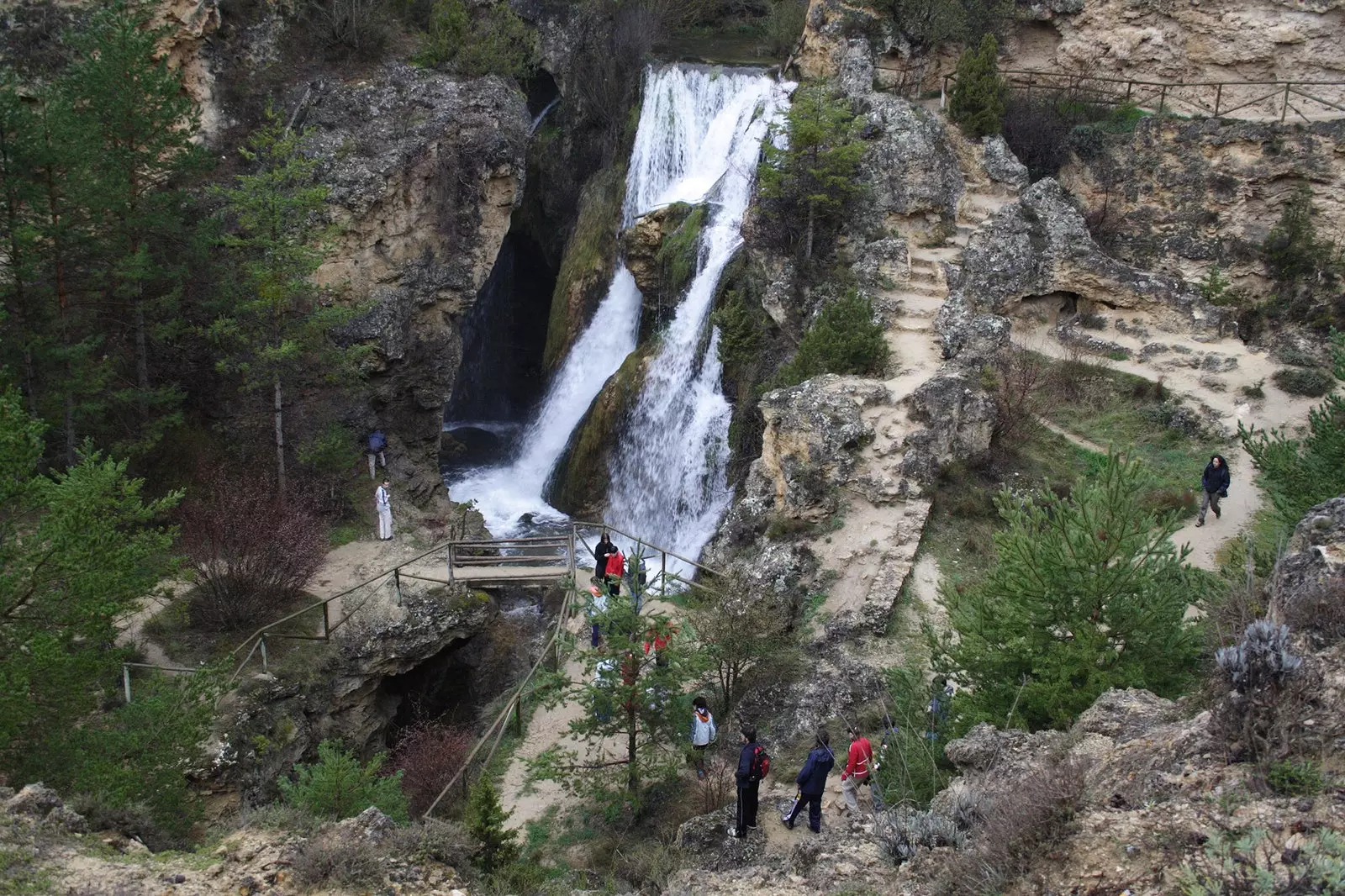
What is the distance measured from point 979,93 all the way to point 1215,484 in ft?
36.8

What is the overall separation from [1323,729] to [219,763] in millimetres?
12290

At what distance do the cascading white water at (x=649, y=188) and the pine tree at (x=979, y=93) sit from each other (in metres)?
4.46

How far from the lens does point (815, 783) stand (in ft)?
30.9

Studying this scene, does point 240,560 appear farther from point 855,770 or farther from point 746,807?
point 855,770

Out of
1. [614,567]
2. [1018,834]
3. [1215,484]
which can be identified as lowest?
[614,567]

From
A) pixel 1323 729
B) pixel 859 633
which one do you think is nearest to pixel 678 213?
pixel 859 633

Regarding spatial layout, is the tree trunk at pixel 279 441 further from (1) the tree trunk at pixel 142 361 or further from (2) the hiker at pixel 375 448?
(2) the hiker at pixel 375 448

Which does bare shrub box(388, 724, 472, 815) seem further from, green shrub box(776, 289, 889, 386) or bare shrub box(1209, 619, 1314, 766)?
bare shrub box(1209, 619, 1314, 766)

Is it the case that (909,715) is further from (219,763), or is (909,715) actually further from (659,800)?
(219,763)

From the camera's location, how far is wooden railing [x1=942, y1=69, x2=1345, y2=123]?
21109mm

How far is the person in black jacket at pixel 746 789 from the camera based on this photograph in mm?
9477

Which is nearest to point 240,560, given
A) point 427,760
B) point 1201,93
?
point 427,760

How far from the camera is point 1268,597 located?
26.7ft

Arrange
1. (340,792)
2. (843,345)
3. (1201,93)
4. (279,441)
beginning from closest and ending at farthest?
(340,792) < (843,345) < (279,441) < (1201,93)
